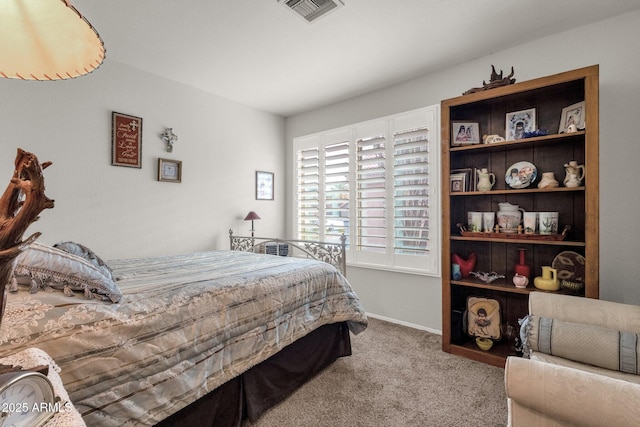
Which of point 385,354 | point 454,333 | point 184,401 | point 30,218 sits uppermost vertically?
point 30,218

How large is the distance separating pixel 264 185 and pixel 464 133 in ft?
8.63

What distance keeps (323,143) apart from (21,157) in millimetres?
3444

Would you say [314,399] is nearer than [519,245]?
Yes

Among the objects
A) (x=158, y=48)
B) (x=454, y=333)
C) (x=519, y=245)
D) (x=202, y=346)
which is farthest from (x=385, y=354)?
(x=158, y=48)

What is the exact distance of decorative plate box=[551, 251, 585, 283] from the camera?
2149 mm

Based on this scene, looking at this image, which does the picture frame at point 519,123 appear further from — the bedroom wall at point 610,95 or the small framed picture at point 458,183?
the small framed picture at point 458,183

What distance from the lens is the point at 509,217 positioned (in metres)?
2.37

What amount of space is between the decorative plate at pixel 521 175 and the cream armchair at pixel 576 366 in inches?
35.7

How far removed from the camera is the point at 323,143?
3.91m

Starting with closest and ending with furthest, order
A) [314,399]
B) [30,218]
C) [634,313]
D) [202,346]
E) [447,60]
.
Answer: [30,218]
[202,346]
[634,313]
[314,399]
[447,60]

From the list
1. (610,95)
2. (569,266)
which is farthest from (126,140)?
(610,95)

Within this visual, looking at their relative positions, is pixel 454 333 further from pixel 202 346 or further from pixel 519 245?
pixel 202 346

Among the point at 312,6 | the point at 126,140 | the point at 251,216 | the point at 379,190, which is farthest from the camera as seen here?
the point at 251,216

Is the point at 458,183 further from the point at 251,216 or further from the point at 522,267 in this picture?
the point at 251,216
